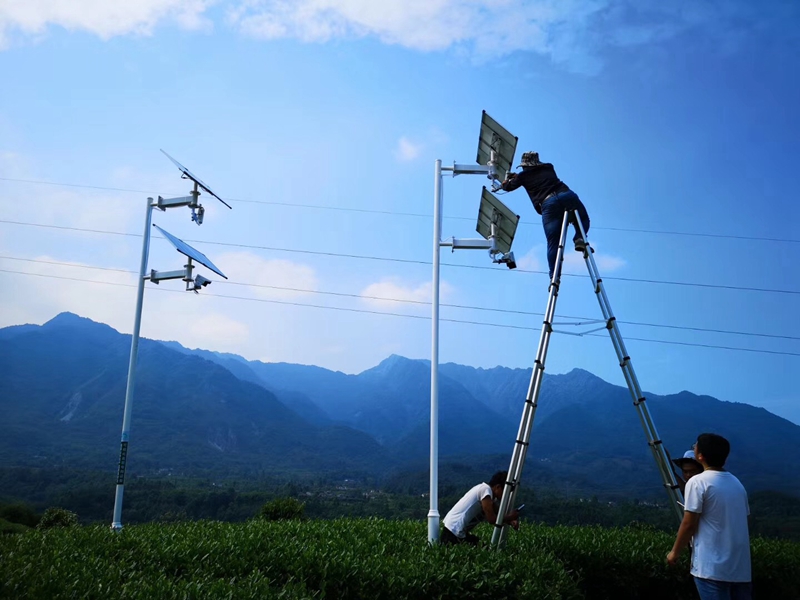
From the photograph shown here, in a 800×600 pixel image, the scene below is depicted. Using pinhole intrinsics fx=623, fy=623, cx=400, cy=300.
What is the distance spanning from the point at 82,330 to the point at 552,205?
560 feet

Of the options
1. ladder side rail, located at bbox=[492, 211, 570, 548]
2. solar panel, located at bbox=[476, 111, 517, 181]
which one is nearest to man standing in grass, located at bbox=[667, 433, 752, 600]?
ladder side rail, located at bbox=[492, 211, 570, 548]

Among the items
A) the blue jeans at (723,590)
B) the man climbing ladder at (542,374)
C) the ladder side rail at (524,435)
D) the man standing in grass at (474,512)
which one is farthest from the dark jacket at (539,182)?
the blue jeans at (723,590)

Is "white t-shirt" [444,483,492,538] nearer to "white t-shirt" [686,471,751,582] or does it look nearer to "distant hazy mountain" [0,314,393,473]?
"white t-shirt" [686,471,751,582]

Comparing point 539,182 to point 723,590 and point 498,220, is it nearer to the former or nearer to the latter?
point 498,220

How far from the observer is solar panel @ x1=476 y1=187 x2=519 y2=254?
8.52 m

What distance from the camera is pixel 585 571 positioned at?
7816 millimetres

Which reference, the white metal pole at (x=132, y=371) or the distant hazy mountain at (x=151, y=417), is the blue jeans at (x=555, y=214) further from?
the distant hazy mountain at (x=151, y=417)

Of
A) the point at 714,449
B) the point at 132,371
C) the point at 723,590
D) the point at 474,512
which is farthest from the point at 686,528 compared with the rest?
the point at 132,371

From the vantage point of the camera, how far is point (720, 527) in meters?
4.87

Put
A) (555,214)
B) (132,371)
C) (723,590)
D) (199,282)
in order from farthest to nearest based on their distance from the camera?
(199,282), (132,371), (555,214), (723,590)

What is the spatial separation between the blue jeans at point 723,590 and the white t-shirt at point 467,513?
2727 mm

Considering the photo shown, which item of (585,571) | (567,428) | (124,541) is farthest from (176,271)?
(567,428)

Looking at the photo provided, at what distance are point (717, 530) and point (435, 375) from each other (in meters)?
3.74

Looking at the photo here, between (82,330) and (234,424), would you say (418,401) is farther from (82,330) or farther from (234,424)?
(82,330)
